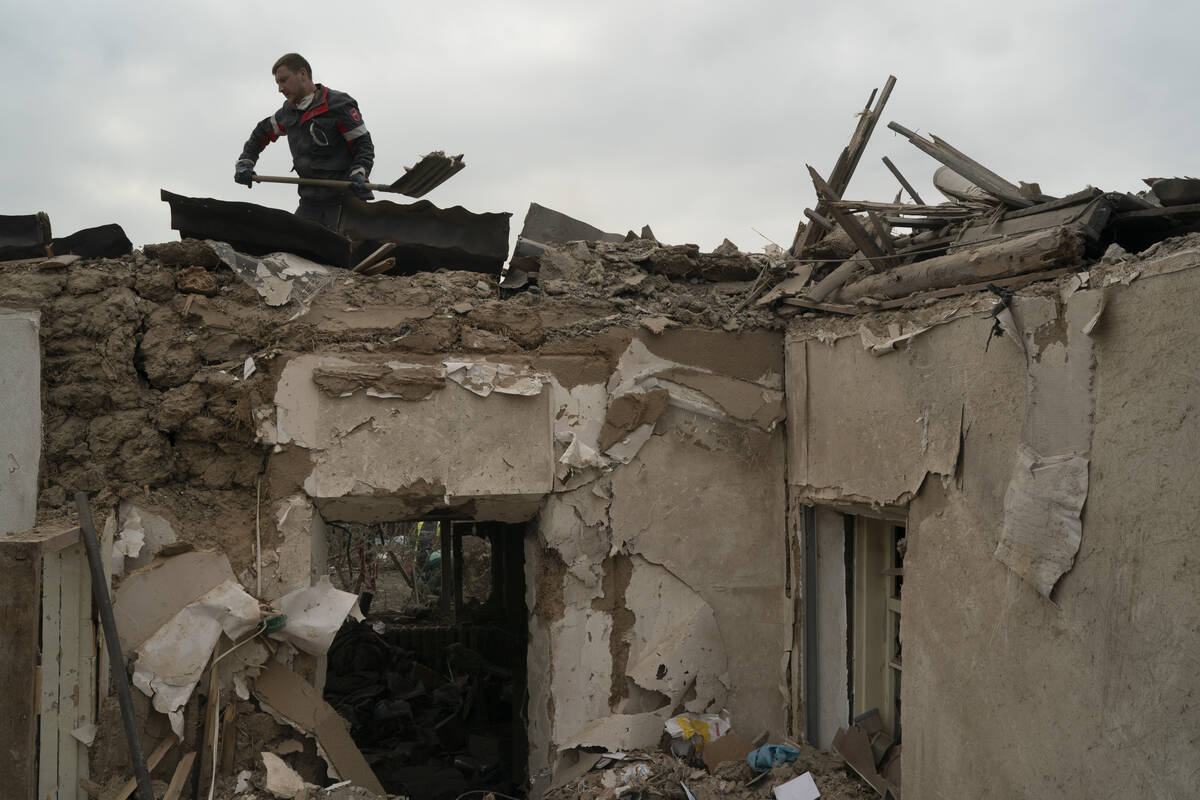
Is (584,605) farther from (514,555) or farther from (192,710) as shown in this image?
(514,555)

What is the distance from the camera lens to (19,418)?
12.5 ft

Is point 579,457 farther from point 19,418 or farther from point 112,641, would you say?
point 19,418

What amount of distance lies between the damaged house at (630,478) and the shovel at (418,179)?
46 centimetres

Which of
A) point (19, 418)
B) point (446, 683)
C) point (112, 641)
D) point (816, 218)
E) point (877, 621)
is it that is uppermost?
point (816, 218)

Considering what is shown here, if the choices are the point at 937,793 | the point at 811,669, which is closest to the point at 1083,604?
the point at 937,793

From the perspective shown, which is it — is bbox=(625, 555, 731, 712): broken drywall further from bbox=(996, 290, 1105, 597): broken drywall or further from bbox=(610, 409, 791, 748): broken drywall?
bbox=(996, 290, 1105, 597): broken drywall

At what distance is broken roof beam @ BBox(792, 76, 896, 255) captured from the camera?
4.55m

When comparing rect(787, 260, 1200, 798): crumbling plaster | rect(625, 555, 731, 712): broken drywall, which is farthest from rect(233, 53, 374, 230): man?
rect(787, 260, 1200, 798): crumbling plaster

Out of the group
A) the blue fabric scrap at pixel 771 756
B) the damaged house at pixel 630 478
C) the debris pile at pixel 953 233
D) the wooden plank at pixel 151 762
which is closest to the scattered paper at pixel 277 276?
the damaged house at pixel 630 478

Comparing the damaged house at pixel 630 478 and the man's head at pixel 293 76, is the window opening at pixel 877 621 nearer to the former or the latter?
the damaged house at pixel 630 478

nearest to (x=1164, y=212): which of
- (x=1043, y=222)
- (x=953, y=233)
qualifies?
Answer: (x=1043, y=222)

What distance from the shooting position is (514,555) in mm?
7348

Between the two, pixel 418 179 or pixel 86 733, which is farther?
pixel 418 179

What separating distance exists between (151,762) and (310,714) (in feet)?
2.20
